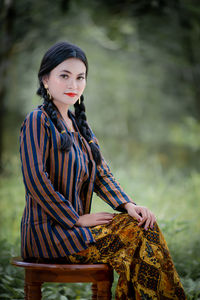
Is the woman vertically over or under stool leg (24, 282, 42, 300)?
over

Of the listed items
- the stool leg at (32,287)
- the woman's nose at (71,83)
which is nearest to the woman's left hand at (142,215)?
the stool leg at (32,287)

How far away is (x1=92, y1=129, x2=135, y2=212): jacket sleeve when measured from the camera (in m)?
1.93

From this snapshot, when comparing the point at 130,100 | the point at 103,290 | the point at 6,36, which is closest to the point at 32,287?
the point at 103,290

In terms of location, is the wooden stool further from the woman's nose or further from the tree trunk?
the tree trunk

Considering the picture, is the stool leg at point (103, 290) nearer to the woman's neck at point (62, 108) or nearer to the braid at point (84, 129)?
the braid at point (84, 129)

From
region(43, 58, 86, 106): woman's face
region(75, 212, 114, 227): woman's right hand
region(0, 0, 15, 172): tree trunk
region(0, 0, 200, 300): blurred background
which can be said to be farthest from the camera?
region(0, 0, 15, 172): tree trunk

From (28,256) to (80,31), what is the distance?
551 centimetres

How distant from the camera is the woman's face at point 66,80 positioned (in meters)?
1.91

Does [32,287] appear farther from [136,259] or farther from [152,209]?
[152,209]

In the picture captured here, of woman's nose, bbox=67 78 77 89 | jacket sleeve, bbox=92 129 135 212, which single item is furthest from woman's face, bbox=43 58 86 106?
jacket sleeve, bbox=92 129 135 212

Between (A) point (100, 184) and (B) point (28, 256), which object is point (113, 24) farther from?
(B) point (28, 256)

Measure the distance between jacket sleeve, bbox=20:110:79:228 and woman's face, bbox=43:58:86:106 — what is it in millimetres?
250

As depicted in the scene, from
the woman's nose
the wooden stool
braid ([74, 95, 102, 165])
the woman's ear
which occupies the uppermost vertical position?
the woman's ear

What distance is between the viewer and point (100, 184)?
2025 millimetres
